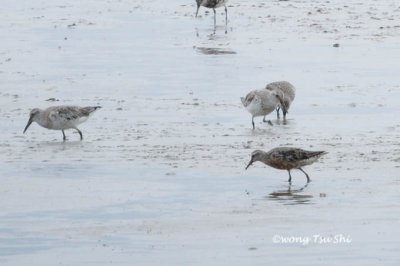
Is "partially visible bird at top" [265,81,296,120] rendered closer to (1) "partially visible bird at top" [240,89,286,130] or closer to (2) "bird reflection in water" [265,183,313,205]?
(1) "partially visible bird at top" [240,89,286,130]

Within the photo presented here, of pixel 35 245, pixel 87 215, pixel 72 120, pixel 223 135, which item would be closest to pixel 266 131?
pixel 223 135

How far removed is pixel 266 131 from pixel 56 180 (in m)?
4.47

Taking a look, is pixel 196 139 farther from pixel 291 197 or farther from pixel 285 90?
pixel 291 197

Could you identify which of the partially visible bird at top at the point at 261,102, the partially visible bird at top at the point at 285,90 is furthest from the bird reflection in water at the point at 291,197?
the partially visible bird at top at the point at 285,90

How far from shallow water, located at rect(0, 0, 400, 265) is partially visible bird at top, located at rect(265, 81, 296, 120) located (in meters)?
0.26

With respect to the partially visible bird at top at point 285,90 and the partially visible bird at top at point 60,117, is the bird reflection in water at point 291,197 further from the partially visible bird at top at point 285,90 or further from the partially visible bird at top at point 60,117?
the partially visible bird at top at point 285,90

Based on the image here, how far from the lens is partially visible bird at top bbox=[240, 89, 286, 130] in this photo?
63.3 ft

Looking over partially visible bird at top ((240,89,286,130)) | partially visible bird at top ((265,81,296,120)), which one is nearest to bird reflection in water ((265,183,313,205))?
partially visible bird at top ((240,89,286,130))

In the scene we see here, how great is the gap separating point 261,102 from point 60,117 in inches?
121

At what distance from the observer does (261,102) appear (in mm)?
19359

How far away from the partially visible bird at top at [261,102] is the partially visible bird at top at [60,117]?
2.44 meters

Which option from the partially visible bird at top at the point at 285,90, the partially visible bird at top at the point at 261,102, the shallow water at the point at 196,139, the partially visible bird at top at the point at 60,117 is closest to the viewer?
the shallow water at the point at 196,139

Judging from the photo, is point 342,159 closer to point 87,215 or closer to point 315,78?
point 87,215

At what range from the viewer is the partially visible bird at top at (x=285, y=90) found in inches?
782
